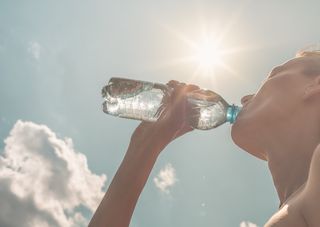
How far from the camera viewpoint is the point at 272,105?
319 cm

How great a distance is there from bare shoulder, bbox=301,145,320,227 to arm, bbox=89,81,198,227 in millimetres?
1469

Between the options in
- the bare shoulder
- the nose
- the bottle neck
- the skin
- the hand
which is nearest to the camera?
the bare shoulder

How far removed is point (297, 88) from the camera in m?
3.18

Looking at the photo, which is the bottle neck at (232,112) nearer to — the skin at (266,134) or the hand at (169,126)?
the skin at (266,134)

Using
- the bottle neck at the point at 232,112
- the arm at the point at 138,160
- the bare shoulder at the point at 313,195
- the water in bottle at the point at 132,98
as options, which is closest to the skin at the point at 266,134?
the arm at the point at 138,160

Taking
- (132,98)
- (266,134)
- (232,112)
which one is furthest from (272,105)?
(132,98)

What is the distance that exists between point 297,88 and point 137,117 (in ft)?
6.84

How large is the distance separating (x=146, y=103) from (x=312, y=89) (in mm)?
2156

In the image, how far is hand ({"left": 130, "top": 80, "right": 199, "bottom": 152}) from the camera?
343 cm

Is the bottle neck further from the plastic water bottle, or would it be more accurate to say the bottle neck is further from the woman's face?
the woman's face

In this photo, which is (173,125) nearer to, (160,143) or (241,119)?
(160,143)

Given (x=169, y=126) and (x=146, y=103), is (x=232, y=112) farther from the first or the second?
(x=169, y=126)

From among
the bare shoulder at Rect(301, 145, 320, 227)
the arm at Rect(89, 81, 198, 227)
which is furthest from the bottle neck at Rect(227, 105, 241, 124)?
the bare shoulder at Rect(301, 145, 320, 227)

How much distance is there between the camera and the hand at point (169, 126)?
11.2 feet
